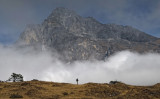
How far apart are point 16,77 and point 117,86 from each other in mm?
48521

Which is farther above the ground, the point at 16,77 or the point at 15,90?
the point at 16,77

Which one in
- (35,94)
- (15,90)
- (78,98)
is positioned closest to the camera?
(78,98)

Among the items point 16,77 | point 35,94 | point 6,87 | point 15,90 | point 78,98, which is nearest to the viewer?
point 78,98

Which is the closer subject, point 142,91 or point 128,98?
point 128,98

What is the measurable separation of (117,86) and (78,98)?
1290 cm

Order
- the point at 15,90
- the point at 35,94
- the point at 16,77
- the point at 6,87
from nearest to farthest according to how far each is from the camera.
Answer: the point at 35,94 < the point at 15,90 < the point at 6,87 < the point at 16,77

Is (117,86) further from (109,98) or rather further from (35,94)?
(35,94)

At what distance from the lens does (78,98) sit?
31.3 m

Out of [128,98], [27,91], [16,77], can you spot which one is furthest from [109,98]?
[16,77]

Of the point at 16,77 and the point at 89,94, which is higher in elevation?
the point at 16,77

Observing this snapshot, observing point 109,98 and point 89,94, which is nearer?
point 109,98

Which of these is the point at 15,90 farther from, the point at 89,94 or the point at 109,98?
the point at 109,98

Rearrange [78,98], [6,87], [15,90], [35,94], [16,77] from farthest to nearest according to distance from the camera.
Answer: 1. [16,77]
2. [6,87]
3. [15,90]
4. [35,94]
5. [78,98]

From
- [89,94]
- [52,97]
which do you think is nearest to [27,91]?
[52,97]
